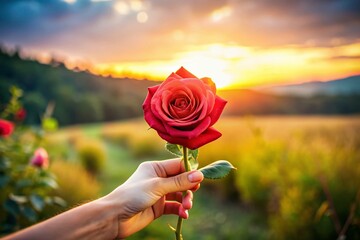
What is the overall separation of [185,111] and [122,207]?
0.46 metres

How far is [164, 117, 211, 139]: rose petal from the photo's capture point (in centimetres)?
86

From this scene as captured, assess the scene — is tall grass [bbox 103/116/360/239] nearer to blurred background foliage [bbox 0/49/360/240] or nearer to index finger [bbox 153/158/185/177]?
blurred background foliage [bbox 0/49/360/240]

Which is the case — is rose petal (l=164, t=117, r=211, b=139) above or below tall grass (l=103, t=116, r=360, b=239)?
above

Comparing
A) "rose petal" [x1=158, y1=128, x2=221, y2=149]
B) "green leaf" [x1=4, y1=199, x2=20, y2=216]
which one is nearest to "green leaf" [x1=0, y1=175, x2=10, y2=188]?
"green leaf" [x1=4, y1=199, x2=20, y2=216]

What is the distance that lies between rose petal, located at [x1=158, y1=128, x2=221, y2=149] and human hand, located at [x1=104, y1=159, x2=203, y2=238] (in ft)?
0.47

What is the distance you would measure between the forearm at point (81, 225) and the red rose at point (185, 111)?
1.37ft

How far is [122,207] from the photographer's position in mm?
1188

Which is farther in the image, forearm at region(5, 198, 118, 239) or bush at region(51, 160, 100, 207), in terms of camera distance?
bush at region(51, 160, 100, 207)

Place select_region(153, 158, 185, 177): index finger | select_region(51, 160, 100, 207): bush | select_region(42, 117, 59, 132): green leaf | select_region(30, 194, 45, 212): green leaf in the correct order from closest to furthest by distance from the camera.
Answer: select_region(153, 158, 185, 177): index finger < select_region(30, 194, 45, 212): green leaf < select_region(42, 117, 59, 132): green leaf < select_region(51, 160, 100, 207): bush

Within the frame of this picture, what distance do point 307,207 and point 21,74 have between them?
1532cm

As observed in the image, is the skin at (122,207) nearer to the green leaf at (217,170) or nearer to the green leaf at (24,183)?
the green leaf at (217,170)

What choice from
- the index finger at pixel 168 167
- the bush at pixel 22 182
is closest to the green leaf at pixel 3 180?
the bush at pixel 22 182

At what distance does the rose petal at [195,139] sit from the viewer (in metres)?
0.88

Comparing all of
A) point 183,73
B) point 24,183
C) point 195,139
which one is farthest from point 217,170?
point 24,183
